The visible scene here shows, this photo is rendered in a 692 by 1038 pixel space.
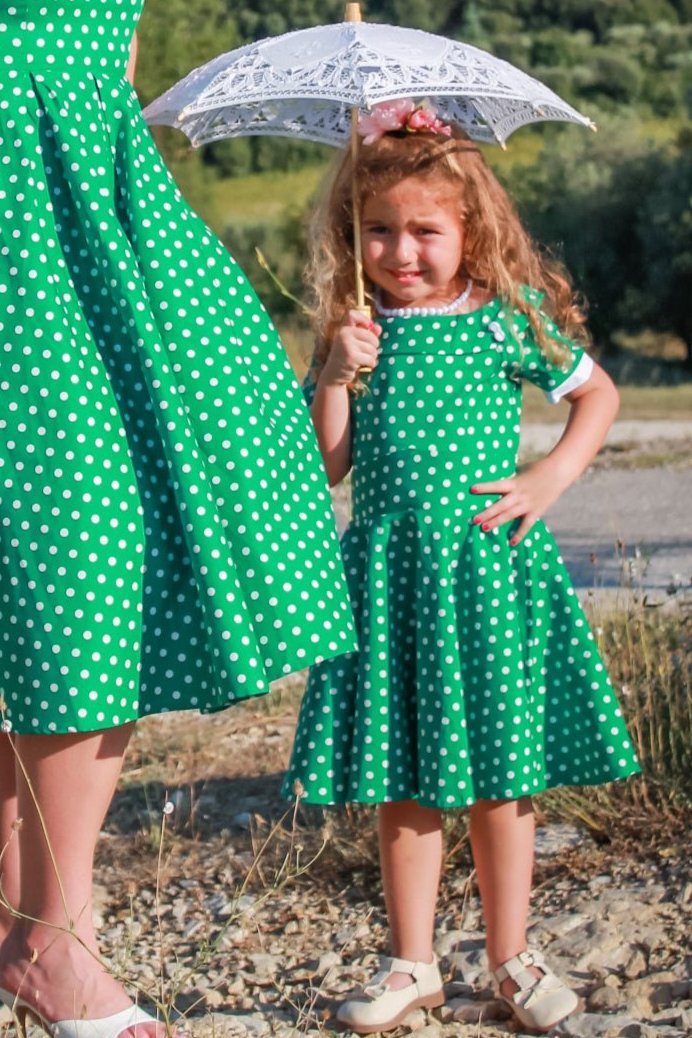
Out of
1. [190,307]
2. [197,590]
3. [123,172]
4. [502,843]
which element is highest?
[123,172]

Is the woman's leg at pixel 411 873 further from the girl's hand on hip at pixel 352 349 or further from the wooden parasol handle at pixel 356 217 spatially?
the wooden parasol handle at pixel 356 217

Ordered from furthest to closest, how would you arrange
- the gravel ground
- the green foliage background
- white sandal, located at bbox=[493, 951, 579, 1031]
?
the green foliage background → the gravel ground → white sandal, located at bbox=[493, 951, 579, 1031]

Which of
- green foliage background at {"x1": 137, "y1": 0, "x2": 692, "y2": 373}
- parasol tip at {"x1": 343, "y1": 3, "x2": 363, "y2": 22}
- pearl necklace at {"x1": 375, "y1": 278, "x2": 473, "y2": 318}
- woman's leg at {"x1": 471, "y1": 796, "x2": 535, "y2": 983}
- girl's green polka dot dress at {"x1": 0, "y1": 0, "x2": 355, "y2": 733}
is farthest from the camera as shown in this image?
green foliage background at {"x1": 137, "y1": 0, "x2": 692, "y2": 373}

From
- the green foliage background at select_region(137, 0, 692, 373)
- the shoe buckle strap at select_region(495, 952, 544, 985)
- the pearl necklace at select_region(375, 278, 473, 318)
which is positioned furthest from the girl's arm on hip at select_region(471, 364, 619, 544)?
the green foliage background at select_region(137, 0, 692, 373)

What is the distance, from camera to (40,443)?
7.25ft

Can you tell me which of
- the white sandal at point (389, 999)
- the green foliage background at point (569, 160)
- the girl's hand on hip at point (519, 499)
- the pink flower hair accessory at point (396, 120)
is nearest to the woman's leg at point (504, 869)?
the white sandal at point (389, 999)

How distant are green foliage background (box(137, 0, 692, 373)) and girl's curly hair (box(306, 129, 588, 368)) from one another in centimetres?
957

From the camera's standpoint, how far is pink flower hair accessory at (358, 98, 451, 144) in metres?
3.11

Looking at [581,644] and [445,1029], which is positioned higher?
[581,644]

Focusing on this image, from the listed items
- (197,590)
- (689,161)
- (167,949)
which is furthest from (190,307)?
(689,161)

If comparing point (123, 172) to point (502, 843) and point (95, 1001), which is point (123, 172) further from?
point (502, 843)

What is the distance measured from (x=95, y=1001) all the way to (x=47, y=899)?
0.49 ft

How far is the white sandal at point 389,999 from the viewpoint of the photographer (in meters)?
2.87

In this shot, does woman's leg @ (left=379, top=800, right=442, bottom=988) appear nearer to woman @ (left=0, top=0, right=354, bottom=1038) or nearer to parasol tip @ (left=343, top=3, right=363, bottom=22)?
woman @ (left=0, top=0, right=354, bottom=1038)
